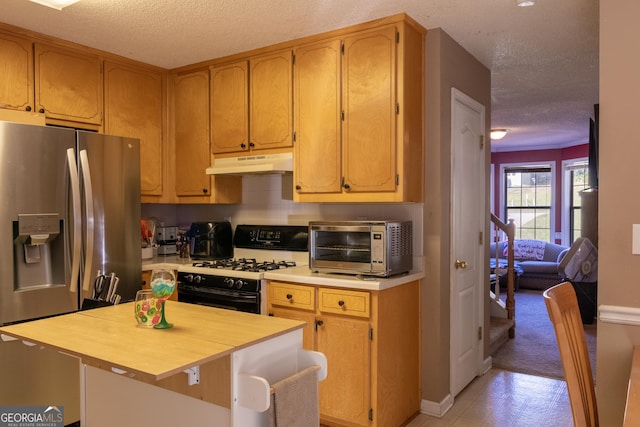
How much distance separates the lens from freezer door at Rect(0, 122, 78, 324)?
2.65 meters

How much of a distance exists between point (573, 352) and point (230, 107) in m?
2.84

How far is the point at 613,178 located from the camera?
6.44 ft

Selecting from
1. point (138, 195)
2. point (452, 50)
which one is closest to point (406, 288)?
point (452, 50)

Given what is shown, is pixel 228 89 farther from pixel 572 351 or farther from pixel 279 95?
pixel 572 351

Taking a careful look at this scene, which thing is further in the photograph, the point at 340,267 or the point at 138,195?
the point at 138,195

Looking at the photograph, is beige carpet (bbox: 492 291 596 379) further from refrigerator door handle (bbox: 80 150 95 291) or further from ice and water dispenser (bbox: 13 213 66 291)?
ice and water dispenser (bbox: 13 213 66 291)

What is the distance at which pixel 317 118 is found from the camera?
3.20m

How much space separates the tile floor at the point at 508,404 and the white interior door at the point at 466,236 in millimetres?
113

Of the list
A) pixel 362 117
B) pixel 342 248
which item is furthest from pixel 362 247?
pixel 362 117

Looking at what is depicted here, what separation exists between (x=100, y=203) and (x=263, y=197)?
1.26 metres

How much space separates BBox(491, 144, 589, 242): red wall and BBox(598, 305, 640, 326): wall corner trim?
22.4 feet

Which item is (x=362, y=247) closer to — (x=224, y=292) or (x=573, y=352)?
(x=224, y=292)

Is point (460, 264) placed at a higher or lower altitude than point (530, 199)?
lower

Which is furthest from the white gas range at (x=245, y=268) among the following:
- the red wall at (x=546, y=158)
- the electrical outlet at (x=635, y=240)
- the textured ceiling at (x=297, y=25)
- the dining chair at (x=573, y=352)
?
the red wall at (x=546, y=158)
